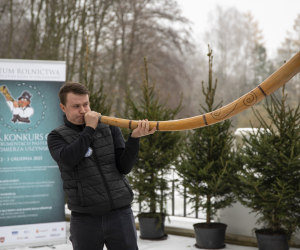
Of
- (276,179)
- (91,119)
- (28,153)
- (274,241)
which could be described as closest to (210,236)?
(274,241)

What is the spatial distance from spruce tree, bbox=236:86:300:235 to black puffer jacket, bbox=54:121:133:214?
249cm

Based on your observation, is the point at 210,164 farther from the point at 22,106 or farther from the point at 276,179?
the point at 22,106

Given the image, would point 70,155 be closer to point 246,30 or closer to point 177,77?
point 177,77

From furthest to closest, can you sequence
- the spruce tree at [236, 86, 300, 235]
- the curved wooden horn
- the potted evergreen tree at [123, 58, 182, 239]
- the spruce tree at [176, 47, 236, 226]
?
the potted evergreen tree at [123, 58, 182, 239] < the spruce tree at [176, 47, 236, 226] < the spruce tree at [236, 86, 300, 235] < the curved wooden horn

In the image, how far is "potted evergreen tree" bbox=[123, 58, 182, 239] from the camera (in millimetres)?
5035

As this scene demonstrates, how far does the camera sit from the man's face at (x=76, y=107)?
203 cm

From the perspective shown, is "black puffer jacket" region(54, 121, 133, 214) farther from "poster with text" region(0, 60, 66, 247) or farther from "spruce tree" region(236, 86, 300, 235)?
"poster with text" region(0, 60, 66, 247)

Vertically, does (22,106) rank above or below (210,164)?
above

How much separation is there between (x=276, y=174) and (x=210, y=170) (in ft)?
2.84

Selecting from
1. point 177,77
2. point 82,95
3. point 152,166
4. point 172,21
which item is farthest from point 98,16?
point 82,95

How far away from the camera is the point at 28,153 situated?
184 inches

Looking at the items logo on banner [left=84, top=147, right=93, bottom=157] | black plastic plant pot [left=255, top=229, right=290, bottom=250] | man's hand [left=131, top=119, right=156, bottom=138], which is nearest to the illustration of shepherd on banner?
logo on banner [left=84, top=147, right=93, bottom=157]

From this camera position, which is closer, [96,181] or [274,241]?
[96,181]

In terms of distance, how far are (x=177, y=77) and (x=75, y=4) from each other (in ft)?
19.1
